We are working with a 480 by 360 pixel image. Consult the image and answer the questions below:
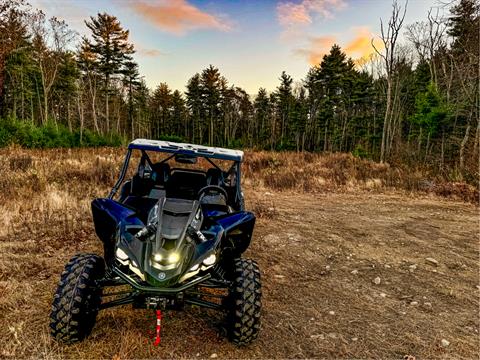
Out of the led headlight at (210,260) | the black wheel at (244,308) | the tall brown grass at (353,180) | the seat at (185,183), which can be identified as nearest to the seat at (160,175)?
the seat at (185,183)

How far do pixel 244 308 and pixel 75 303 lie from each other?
132 centimetres

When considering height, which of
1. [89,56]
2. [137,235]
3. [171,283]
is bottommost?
[171,283]

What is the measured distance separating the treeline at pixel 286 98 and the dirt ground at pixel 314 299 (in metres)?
11.4

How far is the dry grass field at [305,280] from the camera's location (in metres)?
3.09

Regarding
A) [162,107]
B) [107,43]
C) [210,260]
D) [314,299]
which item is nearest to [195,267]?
[210,260]

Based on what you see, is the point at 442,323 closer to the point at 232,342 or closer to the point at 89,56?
the point at 232,342

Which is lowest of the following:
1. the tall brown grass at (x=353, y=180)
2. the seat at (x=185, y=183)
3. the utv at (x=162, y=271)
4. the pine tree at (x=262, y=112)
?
the tall brown grass at (x=353, y=180)

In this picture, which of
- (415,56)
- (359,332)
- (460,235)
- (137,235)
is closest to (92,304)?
(137,235)

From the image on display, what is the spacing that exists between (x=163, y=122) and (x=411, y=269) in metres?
62.8

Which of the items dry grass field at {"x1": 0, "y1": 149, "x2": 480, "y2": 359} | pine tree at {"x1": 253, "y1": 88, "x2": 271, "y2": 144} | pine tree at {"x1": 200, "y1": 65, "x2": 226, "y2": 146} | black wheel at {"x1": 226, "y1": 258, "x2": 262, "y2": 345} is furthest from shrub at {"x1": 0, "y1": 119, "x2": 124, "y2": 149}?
pine tree at {"x1": 253, "y1": 88, "x2": 271, "y2": 144}

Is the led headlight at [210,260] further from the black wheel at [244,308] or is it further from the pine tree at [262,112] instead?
the pine tree at [262,112]

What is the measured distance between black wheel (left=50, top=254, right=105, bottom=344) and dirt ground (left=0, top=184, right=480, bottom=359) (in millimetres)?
157

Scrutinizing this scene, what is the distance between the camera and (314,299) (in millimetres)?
4211

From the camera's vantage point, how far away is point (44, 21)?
30.0 meters
